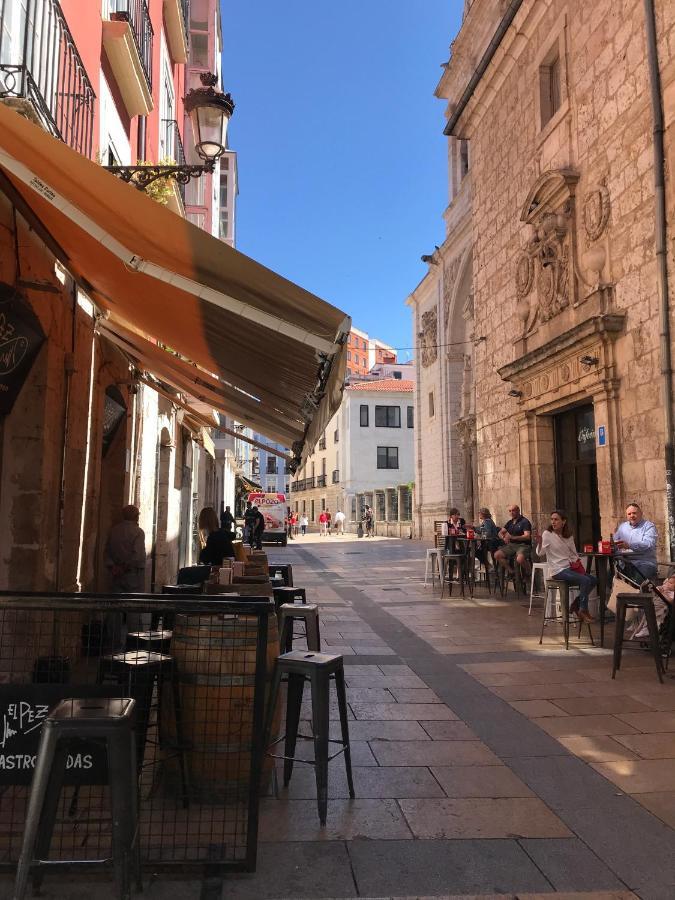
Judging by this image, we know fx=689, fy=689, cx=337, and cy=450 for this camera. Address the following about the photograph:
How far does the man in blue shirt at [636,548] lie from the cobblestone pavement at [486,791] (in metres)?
1.22

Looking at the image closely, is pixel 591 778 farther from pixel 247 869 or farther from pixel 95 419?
pixel 95 419

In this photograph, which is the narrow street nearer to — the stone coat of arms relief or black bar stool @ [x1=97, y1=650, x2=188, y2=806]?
black bar stool @ [x1=97, y1=650, x2=188, y2=806]

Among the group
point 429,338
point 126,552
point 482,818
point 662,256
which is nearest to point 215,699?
point 482,818

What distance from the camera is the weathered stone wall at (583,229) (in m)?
9.37

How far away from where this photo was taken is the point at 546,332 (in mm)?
12383

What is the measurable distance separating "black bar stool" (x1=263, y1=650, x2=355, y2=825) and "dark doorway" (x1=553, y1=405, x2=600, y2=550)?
927 centimetres

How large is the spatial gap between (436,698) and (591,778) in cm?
171

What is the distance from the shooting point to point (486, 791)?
133 inches

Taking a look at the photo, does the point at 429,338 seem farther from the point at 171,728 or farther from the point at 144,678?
the point at 144,678

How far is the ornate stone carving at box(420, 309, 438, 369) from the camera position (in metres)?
29.0

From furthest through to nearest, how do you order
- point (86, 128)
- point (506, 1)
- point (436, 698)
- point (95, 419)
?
point (506, 1) < point (95, 419) < point (86, 128) < point (436, 698)

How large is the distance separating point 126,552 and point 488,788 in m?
4.86

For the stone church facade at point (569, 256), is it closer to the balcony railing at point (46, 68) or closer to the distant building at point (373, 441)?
the balcony railing at point (46, 68)

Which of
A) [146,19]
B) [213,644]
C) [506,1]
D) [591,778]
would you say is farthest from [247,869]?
[506,1]
